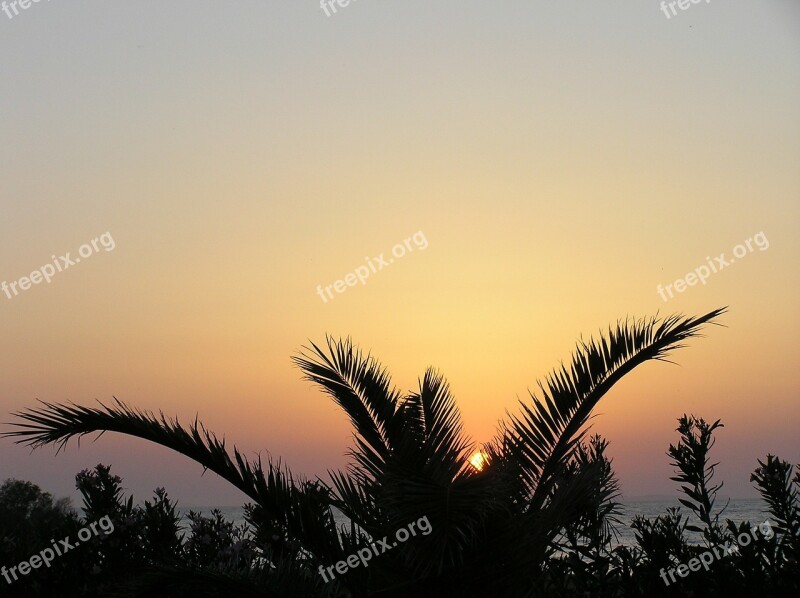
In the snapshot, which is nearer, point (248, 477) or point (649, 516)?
point (248, 477)

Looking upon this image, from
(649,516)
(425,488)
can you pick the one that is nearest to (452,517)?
(425,488)

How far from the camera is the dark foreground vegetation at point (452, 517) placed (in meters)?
5.16

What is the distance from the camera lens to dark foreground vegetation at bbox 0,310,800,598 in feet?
16.9

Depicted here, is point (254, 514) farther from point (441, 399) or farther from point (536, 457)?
point (536, 457)

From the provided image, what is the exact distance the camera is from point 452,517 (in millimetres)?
4703

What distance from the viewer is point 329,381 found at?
7168mm

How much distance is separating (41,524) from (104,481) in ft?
3.70

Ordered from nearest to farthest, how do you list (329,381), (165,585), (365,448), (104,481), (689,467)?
(165,585), (365,448), (329,381), (689,467), (104,481)

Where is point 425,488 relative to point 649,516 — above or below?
above

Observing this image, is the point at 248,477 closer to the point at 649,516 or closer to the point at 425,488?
the point at 425,488

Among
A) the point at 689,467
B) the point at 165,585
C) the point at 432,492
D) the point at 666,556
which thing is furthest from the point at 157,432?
the point at 689,467

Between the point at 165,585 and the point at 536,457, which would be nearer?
the point at 165,585

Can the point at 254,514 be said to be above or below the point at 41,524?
below

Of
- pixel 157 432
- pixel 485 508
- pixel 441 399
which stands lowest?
pixel 485 508
